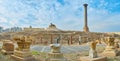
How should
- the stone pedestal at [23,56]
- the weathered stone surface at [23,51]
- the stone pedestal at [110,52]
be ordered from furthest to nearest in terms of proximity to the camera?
the stone pedestal at [110,52], the weathered stone surface at [23,51], the stone pedestal at [23,56]

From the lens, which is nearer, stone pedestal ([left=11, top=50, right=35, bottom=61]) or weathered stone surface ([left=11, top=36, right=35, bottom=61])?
stone pedestal ([left=11, top=50, right=35, bottom=61])

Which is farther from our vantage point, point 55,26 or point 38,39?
point 55,26

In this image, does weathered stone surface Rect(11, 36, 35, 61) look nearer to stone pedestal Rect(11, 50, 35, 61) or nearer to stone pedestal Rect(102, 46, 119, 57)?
stone pedestal Rect(11, 50, 35, 61)

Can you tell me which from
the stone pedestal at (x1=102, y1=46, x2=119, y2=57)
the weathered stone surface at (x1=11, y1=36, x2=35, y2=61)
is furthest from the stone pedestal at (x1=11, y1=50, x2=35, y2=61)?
the stone pedestal at (x1=102, y1=46, x2=119, y2=57)

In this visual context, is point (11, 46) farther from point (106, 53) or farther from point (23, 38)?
point (106, 53)

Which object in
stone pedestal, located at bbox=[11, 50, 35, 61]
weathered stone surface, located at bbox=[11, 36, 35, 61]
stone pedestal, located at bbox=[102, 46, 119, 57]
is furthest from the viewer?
stone pedestal, located at bbox=[102, 46, 119, 57]

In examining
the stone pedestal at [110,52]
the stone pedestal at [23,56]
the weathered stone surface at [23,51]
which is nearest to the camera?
the stone pedestal at [23,56]

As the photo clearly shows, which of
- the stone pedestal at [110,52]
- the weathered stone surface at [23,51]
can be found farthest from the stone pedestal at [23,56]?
the stone pedestal at [110,52]

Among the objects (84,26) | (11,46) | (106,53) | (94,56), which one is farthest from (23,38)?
(84,26)

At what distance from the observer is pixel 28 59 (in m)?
8.90

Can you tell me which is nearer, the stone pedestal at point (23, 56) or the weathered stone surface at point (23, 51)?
the stone pedestal at point (23, 56)

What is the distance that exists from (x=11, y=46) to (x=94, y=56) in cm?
510

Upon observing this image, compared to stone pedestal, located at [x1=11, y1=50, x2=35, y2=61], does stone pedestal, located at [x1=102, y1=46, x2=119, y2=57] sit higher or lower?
lower

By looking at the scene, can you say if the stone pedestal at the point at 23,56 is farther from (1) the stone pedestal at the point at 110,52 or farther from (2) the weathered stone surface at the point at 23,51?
(1) the stone pedestal at the point at 110,52
